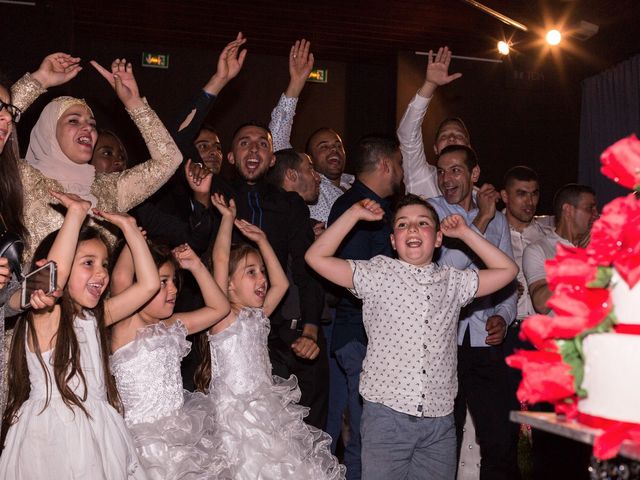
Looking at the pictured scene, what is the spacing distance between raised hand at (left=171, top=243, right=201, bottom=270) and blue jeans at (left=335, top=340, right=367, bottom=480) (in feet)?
2.85

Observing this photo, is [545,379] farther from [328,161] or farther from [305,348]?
[328,161]

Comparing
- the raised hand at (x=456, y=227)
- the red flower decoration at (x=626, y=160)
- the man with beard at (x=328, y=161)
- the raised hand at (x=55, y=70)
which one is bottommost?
the raised hand at (x=456, y=227)

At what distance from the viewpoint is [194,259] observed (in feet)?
12.1

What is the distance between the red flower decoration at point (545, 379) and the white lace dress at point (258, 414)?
2298mm

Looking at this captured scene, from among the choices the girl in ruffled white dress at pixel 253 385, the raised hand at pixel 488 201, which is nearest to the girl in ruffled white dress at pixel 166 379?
the girl in ruffled white dress at pixel 253 385

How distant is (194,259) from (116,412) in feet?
2.65

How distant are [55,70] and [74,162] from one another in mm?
442

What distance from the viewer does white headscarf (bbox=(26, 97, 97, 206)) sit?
11.4ft

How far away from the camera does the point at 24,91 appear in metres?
3.51

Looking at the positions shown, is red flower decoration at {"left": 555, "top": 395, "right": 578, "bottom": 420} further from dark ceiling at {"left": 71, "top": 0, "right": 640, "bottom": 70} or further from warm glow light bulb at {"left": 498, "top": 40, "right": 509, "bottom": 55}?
warm glow light bulb at {"left": 498, "top": 40, "right": 509, "bottom": 55}

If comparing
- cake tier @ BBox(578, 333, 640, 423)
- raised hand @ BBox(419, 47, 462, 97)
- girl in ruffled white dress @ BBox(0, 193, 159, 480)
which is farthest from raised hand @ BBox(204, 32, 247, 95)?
cake tier @ BBox(578, 333, 640, 423)

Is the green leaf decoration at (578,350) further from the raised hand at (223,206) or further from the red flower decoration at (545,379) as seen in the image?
A: the raised hand at (223,206)

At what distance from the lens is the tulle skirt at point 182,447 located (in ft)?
11.0

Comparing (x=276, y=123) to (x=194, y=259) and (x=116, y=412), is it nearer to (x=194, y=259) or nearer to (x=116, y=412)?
Result: (x=194, y=259)
